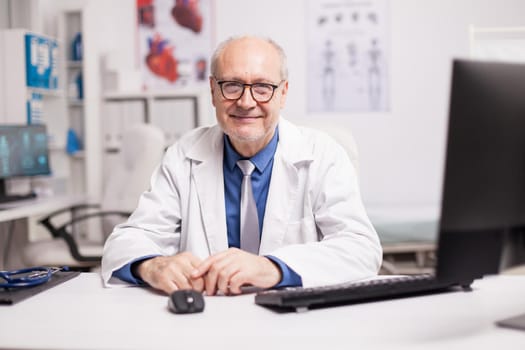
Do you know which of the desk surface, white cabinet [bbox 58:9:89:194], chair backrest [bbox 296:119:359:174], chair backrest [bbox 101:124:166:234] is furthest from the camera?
white cabinet [bbox 58:9:89:194]

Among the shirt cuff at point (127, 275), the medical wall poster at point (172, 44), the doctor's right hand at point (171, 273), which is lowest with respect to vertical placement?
the shirt cuff at point (127, 275)

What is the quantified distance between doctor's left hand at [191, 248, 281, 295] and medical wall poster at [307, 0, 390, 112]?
147 inches

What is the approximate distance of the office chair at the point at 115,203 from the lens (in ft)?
9.71

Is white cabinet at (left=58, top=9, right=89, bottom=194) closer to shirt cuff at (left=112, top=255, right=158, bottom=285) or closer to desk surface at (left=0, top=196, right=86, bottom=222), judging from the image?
desk surface at (left=0, top=196, right=86, bottom=222)

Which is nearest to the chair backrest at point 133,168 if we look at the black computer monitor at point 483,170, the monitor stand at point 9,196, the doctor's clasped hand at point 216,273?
the monitor stand at point 9,196

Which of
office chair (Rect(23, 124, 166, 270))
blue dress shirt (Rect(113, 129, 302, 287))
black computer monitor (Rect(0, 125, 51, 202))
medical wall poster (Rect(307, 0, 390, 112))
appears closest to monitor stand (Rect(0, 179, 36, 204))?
black computer monitor (Rect(0, 125, 51, 202))

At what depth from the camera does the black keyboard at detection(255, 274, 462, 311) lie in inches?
41.6

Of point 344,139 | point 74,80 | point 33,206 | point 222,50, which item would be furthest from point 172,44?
point 222,50

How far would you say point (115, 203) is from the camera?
10.9 ft

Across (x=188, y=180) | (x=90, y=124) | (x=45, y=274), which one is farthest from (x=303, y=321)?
(x=90, y=124)

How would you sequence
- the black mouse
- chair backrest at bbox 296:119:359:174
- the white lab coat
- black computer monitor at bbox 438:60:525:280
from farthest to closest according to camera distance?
1. chair backrest at bbox 296:119:359:174
2. the white lab coat
3. the black mouse
4. black computer monitor at bbox 438:60:525:280

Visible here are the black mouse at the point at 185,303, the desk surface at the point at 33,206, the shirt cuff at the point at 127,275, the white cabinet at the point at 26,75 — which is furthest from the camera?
the white cabinet at the point at 26,75

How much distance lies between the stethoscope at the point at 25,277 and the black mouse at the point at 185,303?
0.35 metres

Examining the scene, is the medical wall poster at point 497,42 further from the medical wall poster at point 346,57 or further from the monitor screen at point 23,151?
the monitor screen at point 23,151
